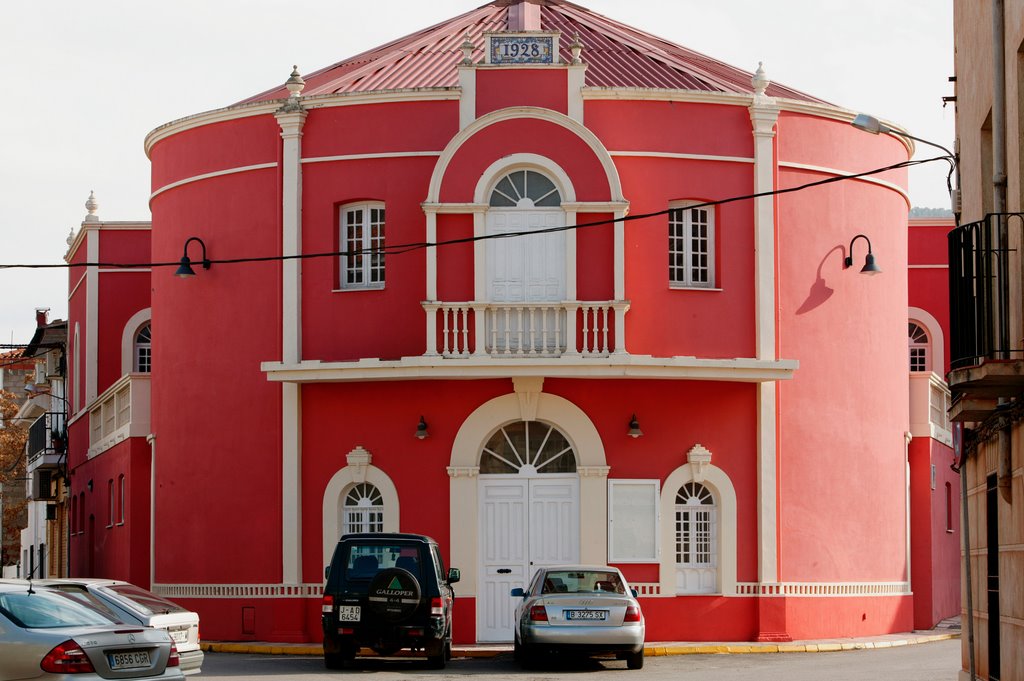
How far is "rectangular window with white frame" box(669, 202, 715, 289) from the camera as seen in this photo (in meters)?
28.5

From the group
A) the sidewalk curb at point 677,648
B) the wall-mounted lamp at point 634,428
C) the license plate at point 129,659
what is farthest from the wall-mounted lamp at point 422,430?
the license plate at point 129,659

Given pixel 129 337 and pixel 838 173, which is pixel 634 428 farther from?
pixel 129 337

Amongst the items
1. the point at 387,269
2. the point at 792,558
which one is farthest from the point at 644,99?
the point at 792,558

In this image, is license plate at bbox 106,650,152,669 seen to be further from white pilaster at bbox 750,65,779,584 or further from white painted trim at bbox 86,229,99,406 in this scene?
white painted trim at bbox 86,229,99,406

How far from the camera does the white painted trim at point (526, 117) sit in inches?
1088

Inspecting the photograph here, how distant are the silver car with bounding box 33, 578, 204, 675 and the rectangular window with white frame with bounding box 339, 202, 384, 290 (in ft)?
28.4

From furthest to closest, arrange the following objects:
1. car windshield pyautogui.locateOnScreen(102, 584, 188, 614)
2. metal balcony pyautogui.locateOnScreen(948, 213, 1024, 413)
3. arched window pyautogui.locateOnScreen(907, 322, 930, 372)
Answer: arched window pyautogui.locateOnScreen(907, 322, 930, 372) < car windshield pyautogui.locateOnScreen(102, 584, 188, 614) < metal balcony pyautogui.locateOnScreen(948, 213, 1024, 413)

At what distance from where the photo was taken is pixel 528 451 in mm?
28172

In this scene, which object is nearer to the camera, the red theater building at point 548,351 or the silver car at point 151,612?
the silver car at point 151,612

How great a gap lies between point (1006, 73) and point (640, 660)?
10419 millimetres

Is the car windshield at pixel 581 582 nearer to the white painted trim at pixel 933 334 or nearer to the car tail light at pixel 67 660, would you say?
the car tail light at pixel 67 660

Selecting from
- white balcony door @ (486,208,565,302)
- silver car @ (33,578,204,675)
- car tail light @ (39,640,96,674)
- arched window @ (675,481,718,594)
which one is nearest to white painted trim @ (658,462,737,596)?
arched window @ (675,481,718,594)

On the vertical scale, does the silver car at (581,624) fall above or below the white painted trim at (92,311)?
below

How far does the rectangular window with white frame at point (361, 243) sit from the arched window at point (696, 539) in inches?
250
